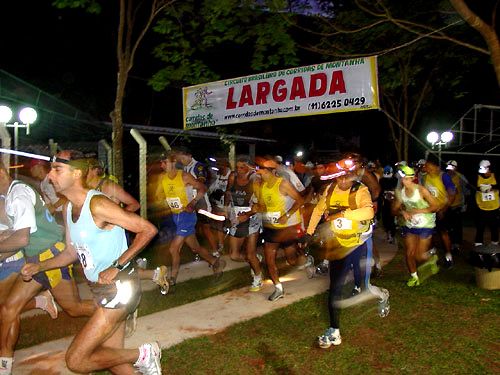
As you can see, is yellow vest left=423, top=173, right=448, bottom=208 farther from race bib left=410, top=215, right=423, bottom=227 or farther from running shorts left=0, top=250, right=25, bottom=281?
running shorts left=0, top=250, right=25, bottom=281

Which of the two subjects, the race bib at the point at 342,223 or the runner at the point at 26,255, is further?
the race bib at the point at 342,223

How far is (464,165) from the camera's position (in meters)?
21.6

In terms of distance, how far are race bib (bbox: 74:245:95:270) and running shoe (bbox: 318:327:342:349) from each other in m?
2.55

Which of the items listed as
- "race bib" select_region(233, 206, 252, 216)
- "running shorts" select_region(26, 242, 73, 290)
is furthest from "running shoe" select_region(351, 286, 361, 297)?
"running shorts" select_region(26, 242, 73, 290)

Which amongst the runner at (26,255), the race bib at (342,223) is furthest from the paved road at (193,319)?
the race bib at (342,223)

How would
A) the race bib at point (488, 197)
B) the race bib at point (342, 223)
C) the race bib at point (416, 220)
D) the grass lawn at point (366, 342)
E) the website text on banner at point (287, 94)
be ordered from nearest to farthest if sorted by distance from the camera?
the grass lawn at point (366, 342) < the race bib at point (342, 223) < the race bib at point (416, 220) < the website text on banner at point (287, 94) < the race bib at point (488, 197)

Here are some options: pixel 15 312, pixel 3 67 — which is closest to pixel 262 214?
pixel 15 312

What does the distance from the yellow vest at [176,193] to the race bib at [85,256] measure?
3880 millimetres

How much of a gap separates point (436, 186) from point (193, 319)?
4.55 m

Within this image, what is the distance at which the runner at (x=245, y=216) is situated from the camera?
24.2 ft

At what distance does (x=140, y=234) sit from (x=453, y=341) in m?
3.57

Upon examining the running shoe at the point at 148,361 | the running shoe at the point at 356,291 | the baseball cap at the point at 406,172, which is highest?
the baseball cap at the point at 406,172

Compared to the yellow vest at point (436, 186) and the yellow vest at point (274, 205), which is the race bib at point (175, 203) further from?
the yellow vest at point (436, 186)

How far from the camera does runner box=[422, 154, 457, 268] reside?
327 inches
